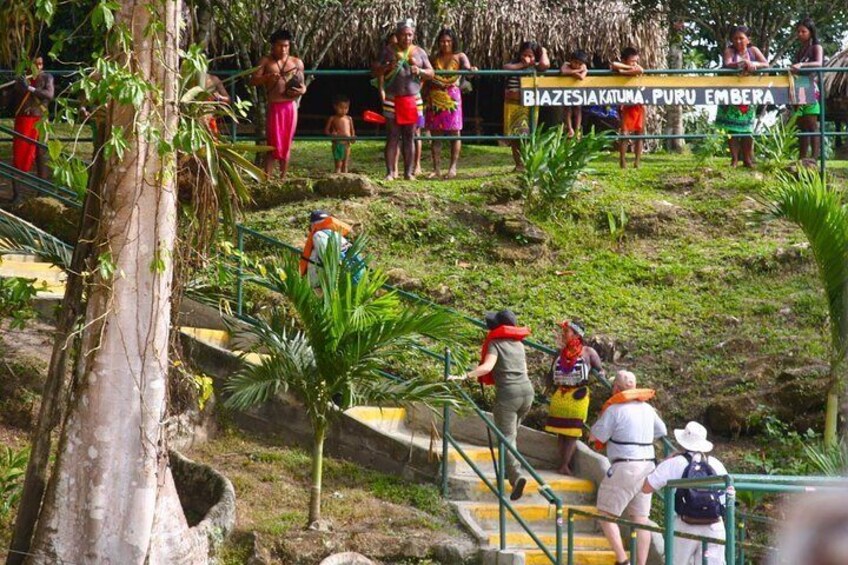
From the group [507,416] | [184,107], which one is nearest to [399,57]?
[507,416]

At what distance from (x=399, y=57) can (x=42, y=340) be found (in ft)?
18.1

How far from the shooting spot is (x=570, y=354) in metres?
11.2

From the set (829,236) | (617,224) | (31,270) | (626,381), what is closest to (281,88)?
(31,270)

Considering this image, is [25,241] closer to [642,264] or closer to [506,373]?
[506,373]

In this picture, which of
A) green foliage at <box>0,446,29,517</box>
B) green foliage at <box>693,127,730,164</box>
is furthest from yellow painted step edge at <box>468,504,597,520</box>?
green foliage at <box>693,127,730,164</box>

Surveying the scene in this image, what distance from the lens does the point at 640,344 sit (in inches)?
506

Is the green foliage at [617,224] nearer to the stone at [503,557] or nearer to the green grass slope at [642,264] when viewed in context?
the green grass slope at [642,264]

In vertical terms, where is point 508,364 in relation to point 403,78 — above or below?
below

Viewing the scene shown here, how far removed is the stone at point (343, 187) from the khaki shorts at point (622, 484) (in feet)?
19.2

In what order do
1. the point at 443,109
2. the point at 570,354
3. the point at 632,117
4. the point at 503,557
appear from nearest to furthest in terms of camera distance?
the point at 503,557
the point at 570,354
the point at 443,109
the point at 632,117

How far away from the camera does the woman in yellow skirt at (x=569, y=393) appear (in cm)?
1121

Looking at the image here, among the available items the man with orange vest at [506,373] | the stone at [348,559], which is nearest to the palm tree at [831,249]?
the man with orange vest at [506,373]

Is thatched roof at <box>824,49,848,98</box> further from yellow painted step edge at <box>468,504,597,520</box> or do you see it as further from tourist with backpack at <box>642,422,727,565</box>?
tourist with backpack at <box>642,422,727,565</box>

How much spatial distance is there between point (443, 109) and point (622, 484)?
7.37 m
